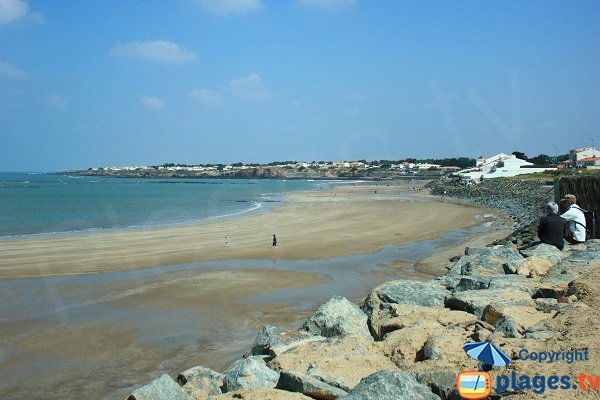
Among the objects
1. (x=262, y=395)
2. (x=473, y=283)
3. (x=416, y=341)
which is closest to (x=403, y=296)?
(x=473, y=283)

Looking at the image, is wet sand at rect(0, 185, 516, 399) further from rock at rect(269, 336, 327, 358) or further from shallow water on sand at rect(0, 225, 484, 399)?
rock at rect(269, 336, 327, 358)

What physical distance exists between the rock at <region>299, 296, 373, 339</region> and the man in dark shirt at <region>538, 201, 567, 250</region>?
434 centimetres

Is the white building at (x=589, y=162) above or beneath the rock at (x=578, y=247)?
above

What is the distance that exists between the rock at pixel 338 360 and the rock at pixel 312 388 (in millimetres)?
186

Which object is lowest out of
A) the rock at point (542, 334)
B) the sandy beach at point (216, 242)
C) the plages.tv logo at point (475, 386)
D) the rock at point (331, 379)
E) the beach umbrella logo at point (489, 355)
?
the sandy beach at point (216, 242)

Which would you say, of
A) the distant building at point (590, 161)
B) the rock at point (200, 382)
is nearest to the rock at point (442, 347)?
the rock at point (200, 382)

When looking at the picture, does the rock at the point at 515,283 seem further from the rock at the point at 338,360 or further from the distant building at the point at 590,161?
the distant building at the point at 590,161

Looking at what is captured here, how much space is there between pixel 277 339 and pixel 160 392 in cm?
198

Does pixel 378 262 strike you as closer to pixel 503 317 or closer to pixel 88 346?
pixel 88 346

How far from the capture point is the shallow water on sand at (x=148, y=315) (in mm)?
8438

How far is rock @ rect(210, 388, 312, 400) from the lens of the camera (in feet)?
16.1

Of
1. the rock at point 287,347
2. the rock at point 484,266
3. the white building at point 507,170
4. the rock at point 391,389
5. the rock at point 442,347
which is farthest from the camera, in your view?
the white building at point 507,170

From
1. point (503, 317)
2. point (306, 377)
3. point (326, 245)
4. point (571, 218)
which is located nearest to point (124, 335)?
point (306, 377)

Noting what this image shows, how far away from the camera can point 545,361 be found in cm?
453
